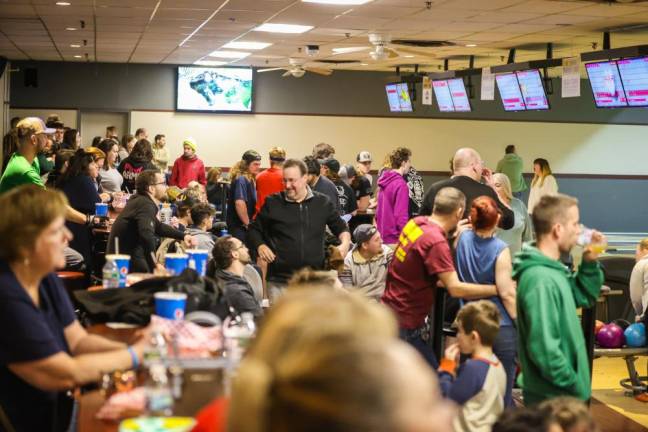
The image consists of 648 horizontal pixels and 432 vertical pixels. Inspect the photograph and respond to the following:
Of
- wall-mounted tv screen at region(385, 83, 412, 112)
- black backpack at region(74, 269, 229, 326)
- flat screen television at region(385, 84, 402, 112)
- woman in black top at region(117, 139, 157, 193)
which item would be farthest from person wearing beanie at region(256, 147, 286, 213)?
flat screen television at region(385, 84, 402, 112)

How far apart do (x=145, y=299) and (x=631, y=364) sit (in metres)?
5.04

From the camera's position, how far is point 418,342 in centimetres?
559

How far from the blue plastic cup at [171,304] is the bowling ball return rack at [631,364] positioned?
443 cm

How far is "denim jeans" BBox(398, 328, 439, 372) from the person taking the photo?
5566 mm

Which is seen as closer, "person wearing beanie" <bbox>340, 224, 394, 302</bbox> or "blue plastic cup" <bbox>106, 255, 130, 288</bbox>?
"blue plastic cup" <bbox>106, 255, 130, 288</bbox>

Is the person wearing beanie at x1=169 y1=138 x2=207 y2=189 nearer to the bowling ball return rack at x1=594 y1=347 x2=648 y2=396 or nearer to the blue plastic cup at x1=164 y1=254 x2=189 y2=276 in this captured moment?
the bowling ball return rack at x1=594 y1=347 x2=648 y2=396

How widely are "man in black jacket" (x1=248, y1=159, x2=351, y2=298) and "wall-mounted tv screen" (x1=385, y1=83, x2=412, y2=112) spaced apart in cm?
1090

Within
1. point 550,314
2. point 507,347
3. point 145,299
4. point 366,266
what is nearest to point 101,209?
point 366,266

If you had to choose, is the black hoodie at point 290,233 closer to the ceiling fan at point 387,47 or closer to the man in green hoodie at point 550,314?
the man in green hoodie at point 550,314

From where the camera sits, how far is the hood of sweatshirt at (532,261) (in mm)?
3945

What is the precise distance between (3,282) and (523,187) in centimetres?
1636

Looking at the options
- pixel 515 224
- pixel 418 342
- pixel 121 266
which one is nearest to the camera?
pixel 121 266

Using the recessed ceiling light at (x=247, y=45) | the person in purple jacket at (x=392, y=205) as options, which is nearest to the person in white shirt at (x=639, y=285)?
the person in purple jacket at (x=392, y=205)

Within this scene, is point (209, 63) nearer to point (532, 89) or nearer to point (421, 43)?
point (421, 43)
